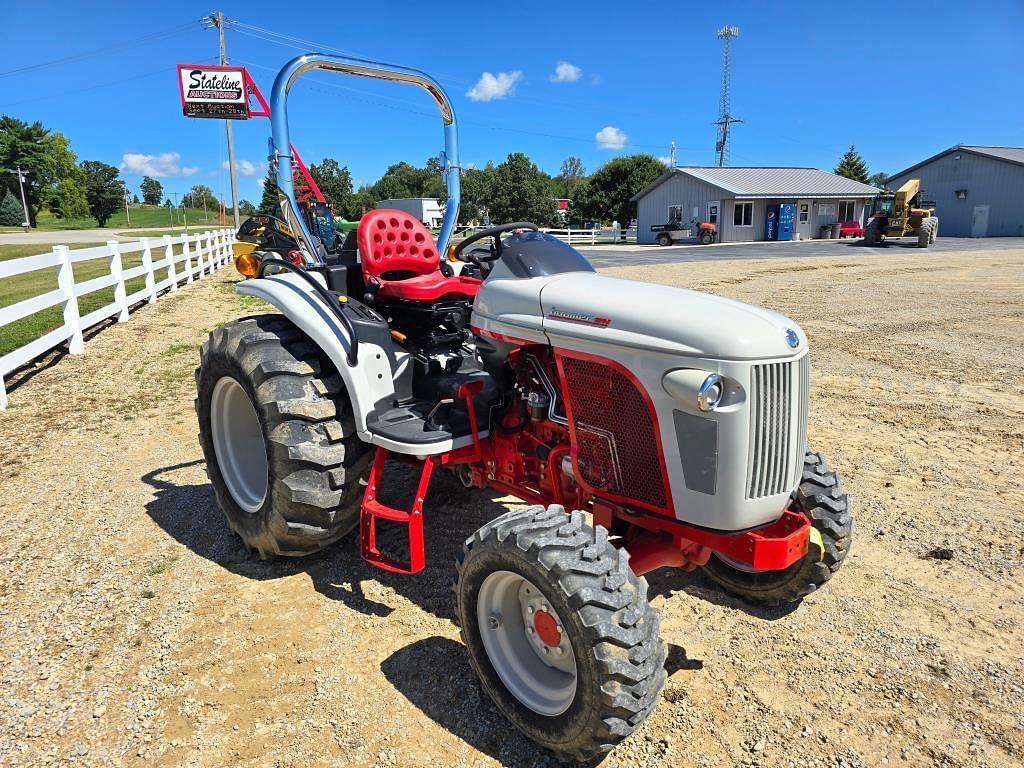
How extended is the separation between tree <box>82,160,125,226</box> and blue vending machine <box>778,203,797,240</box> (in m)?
69.5

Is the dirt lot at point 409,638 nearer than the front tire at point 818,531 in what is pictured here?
Yes

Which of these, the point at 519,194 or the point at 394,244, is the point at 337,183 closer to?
the point at 519,194

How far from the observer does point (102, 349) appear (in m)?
7.87

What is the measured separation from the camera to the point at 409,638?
2750mm

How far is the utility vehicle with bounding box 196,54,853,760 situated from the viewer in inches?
80.1

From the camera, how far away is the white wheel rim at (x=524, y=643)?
2191 mm

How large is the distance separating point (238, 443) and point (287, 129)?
168cm

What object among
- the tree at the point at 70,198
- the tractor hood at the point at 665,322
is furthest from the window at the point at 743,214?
the tree at the point at 70,198

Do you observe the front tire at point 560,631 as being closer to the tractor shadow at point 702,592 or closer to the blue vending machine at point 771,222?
the tractor shadow at point 702,592

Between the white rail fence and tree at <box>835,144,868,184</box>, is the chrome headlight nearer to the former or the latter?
the white rail fence

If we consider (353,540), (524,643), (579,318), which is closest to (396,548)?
(353,540)

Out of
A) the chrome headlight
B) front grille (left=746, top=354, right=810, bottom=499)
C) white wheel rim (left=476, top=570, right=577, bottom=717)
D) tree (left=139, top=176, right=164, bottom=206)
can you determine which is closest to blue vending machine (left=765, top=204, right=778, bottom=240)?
front grille (left=746, top=354, right=810, bottom=499)

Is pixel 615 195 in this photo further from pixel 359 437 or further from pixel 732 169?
pixel 359 437

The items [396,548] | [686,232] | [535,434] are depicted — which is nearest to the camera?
[535,434]
